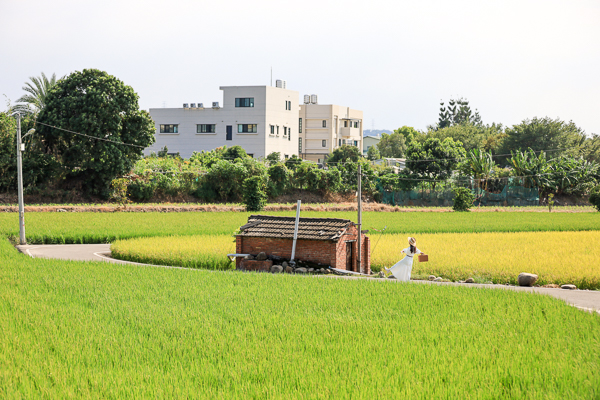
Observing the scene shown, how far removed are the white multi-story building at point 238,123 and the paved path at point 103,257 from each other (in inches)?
1708

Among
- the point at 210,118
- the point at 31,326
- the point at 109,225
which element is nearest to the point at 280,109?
the point at 210,118

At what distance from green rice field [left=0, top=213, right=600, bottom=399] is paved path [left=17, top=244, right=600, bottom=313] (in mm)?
1044

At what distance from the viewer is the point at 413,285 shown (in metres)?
12.8

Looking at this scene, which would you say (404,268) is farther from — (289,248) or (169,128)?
(169,128)

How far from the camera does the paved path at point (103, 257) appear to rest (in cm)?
1157

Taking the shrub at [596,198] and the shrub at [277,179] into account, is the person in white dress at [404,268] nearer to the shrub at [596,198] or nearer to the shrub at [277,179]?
the shrub at [277,179]

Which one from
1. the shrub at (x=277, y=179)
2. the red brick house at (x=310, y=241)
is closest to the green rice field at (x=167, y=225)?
the red brick house at (x=310, y=241)

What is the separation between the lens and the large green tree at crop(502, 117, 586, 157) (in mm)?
64938

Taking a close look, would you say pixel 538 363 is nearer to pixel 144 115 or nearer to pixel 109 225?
pixel 109 225

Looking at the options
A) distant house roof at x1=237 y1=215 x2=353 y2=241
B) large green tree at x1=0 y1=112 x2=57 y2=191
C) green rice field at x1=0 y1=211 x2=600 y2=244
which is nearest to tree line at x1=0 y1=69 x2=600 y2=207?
large green tree at x1=0 y1=112 x2=57 y2=191

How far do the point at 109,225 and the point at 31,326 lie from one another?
19623 mm

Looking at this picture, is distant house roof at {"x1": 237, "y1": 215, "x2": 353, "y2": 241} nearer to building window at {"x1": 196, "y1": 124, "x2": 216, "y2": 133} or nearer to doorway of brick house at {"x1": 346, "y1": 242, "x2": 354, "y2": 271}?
doorway of brick house at {"x1": 346, "y1": 242, "x2": 354, "y2": 271}

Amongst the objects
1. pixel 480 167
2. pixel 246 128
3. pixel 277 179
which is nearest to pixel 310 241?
pixel 277 179

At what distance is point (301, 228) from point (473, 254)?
5746 mm
